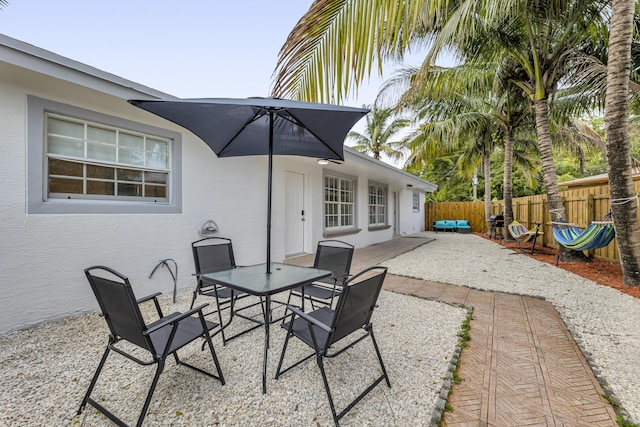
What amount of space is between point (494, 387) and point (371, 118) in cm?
1661

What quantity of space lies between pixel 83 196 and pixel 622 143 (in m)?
7.51

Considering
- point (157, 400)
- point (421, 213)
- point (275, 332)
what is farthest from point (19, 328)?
point (421, 213)

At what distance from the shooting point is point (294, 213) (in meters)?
6.61

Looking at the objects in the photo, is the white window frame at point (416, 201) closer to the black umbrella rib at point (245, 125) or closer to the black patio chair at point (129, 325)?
the black umbrella rib at point (245, 125)

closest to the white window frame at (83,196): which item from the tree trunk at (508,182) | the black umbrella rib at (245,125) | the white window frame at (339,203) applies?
the black umbrella rib at (245,125)

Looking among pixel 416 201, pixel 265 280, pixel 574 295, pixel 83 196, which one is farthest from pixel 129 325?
pixel 416 201

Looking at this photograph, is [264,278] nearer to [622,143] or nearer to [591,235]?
[622,143]

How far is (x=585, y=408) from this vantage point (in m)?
1.76

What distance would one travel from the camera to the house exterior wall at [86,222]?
2.77m

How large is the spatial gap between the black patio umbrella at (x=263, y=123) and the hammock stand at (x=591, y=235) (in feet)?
15.6

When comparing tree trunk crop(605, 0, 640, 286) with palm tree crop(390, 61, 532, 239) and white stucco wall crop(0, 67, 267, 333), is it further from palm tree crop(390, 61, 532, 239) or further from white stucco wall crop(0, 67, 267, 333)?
white stucco wall crop(0, 67, 267, 333)

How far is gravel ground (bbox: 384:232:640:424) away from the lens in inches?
85.4

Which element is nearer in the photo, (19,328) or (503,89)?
(19,328)

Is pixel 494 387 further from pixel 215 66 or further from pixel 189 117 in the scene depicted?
pixel 215 66
